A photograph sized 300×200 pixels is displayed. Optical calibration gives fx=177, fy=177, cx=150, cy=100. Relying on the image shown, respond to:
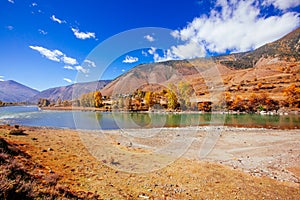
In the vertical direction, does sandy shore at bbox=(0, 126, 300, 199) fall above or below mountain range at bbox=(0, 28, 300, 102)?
below

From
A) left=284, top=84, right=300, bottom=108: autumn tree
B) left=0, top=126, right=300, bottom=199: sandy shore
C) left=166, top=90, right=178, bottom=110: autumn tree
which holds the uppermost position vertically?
left=284, top=84, right=300, bottom=108: autumn tree

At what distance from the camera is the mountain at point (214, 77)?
14430mm

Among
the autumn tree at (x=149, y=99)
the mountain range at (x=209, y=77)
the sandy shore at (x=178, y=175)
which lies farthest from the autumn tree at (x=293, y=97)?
the sandy shore at (x=178, y=175)

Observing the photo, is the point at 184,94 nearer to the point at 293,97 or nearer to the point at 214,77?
the point at 214,77

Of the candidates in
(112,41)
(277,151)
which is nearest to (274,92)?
(277,151)

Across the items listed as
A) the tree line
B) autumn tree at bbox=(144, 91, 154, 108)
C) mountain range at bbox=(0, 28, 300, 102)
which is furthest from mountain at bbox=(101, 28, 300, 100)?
the tree line

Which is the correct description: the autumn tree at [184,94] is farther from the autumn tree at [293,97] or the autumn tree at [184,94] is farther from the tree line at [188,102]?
the autumn tree at [293,97]

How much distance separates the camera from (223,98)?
222 ft

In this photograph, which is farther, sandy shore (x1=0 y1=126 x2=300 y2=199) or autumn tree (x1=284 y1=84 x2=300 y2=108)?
autumn tree (x1=284 y1=84 x2=300 y2=108)

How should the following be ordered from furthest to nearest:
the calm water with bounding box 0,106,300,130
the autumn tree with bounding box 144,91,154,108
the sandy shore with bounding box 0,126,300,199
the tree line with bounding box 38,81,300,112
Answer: the autumn tree with bounding box 144,91,154,108 → the tree line with bounding box 38,81,300,112 → the calm water with bounding box 0,106,300,130 → the sandy shore with bounding box 0,126,300,199

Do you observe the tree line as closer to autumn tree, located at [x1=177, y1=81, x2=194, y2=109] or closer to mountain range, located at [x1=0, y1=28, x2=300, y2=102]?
autumn tree, located at [x1=177, y1=81, x2=194, y2=109]

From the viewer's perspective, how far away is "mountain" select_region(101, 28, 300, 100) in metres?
14.4

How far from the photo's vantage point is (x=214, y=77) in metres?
38.9

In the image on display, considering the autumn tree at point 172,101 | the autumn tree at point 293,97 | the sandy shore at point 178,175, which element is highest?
the autumn tree at point 293,97
